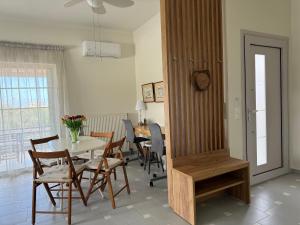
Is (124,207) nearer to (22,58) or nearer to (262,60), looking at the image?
(262,60)

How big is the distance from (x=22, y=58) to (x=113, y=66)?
5.95ft

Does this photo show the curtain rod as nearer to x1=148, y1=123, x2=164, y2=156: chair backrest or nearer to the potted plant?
the potted plant

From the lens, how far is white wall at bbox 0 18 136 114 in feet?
14.1

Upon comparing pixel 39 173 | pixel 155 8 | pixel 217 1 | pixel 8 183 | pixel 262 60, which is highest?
pixel 155 8

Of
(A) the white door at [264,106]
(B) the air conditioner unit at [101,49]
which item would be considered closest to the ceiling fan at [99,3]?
(B) the air conditioner unit at [101,49]

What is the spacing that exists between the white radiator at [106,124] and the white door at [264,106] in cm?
295

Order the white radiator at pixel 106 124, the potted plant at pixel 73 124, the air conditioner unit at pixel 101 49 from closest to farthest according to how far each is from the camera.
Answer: the potted plant at pixel 73 124
the air conditioner unit at pixel 101 49
the white radiator at pixel 106 124

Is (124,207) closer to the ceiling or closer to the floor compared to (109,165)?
closer to the floor

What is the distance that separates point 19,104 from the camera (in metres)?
4.26

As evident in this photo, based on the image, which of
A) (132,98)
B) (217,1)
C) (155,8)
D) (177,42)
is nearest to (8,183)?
(132,98)

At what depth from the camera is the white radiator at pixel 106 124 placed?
4930 mm

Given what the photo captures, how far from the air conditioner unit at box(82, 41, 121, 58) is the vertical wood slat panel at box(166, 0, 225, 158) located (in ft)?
8.68

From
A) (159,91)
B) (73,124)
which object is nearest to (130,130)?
(159,91)

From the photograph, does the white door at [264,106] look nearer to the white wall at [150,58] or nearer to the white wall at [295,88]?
the white wall at [295,88]
